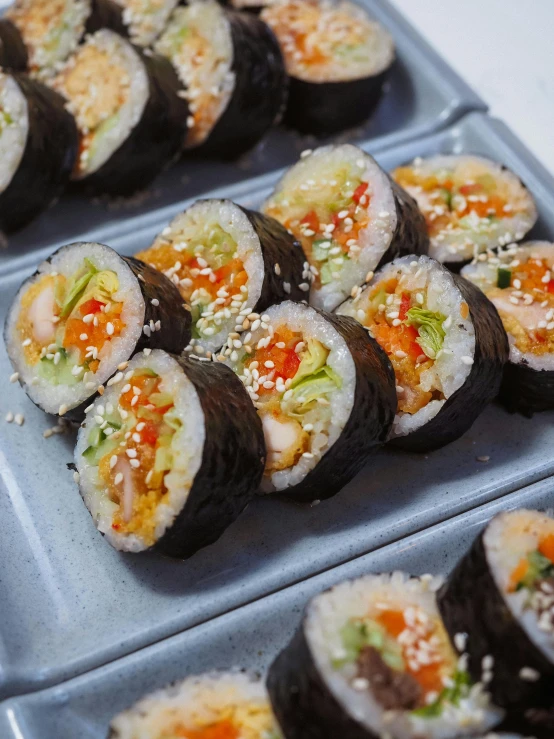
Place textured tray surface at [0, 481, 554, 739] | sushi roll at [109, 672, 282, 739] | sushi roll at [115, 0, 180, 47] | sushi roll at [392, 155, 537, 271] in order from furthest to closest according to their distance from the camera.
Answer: sushi roll at [115, 0, 180, 47], sushi roll at [392, 155, 537, 271], textured tray surface at [0, 481, 554, 739], sushi roll at [109, 672, 282, 739]

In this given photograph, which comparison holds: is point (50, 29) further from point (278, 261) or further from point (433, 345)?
point (433, 345)

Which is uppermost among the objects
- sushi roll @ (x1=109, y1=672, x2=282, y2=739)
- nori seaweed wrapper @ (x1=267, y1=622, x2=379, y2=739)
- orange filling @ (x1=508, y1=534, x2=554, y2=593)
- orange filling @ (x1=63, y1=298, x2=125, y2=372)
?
orange filling @ (x1=63, y1=298, x2=125, y2=372)

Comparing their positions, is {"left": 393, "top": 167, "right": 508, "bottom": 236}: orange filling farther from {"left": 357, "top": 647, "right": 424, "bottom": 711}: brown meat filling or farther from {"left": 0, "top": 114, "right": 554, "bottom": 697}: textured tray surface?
{"left": 357, "top": 647, "right": 424, "bottom": 711}: brown meat filling

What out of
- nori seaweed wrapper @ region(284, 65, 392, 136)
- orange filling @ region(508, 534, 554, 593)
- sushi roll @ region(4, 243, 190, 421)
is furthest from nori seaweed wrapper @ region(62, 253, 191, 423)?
nori seaweed wrapper @ region(284, 65, 392, 136)

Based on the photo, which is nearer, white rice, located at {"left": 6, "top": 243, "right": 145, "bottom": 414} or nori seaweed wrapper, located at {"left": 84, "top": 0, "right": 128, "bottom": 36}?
white rice, located at {"left": 6, "top": 243, "right": 145, "bottom": 414}

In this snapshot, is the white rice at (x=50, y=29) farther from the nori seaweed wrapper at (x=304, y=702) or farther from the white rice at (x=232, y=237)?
the nori seaweed wrapper at (x=304, y=702)

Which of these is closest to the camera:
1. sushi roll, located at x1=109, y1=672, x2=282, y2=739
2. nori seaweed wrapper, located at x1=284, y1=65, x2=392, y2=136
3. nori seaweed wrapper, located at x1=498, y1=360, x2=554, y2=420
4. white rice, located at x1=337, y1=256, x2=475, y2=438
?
sushi roll, located at x1=109, y1=672, x2=282, y2=739

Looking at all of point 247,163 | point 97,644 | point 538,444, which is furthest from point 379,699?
point 247,163

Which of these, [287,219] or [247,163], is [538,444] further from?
[247,163]
